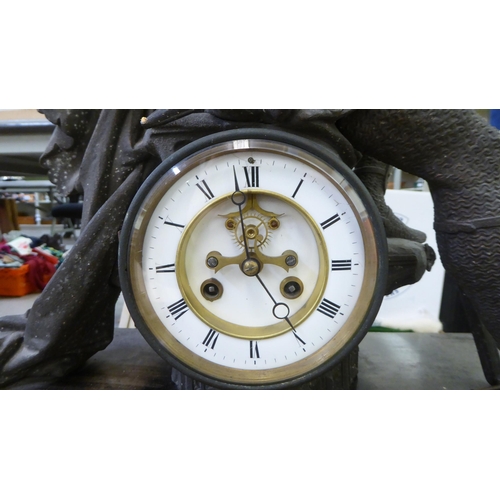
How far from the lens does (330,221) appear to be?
56cm

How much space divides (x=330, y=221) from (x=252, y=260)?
5.4 inches

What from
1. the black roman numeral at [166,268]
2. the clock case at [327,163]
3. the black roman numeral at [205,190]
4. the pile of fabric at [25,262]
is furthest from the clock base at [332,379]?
the pile of fabric at [25,262]

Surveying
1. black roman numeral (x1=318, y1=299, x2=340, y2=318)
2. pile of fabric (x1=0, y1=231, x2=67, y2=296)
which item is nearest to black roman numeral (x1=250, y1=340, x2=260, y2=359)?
black roman numeral (x1=318, y1=299, x2=340, y2=318)

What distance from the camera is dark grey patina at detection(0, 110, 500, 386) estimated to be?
0.61 metres

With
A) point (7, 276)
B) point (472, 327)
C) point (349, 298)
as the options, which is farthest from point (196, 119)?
point (7, 276)

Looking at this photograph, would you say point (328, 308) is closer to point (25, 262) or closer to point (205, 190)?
point (205, 190)

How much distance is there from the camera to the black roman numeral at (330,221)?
0.55 metres

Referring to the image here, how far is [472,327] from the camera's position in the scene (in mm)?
760

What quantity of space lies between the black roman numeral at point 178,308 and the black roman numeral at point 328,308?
0.22m

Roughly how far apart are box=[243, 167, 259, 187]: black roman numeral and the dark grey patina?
86 mm

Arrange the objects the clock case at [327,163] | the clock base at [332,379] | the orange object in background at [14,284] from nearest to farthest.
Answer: the clock case at [327,163] < the clock base at [332,379] < the orange object in background at [14,284]

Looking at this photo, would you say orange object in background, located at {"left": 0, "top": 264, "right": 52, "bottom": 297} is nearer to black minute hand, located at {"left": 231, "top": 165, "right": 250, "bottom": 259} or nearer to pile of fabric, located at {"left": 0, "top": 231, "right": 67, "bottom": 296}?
pile of fabric, located at {"left": 0, "top": 231, "right": 67, "bottom": 296}

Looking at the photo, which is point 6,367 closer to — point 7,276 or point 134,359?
point 134,359

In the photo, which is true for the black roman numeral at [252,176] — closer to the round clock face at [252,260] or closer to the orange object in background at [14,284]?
the round clock face at [252,260]
